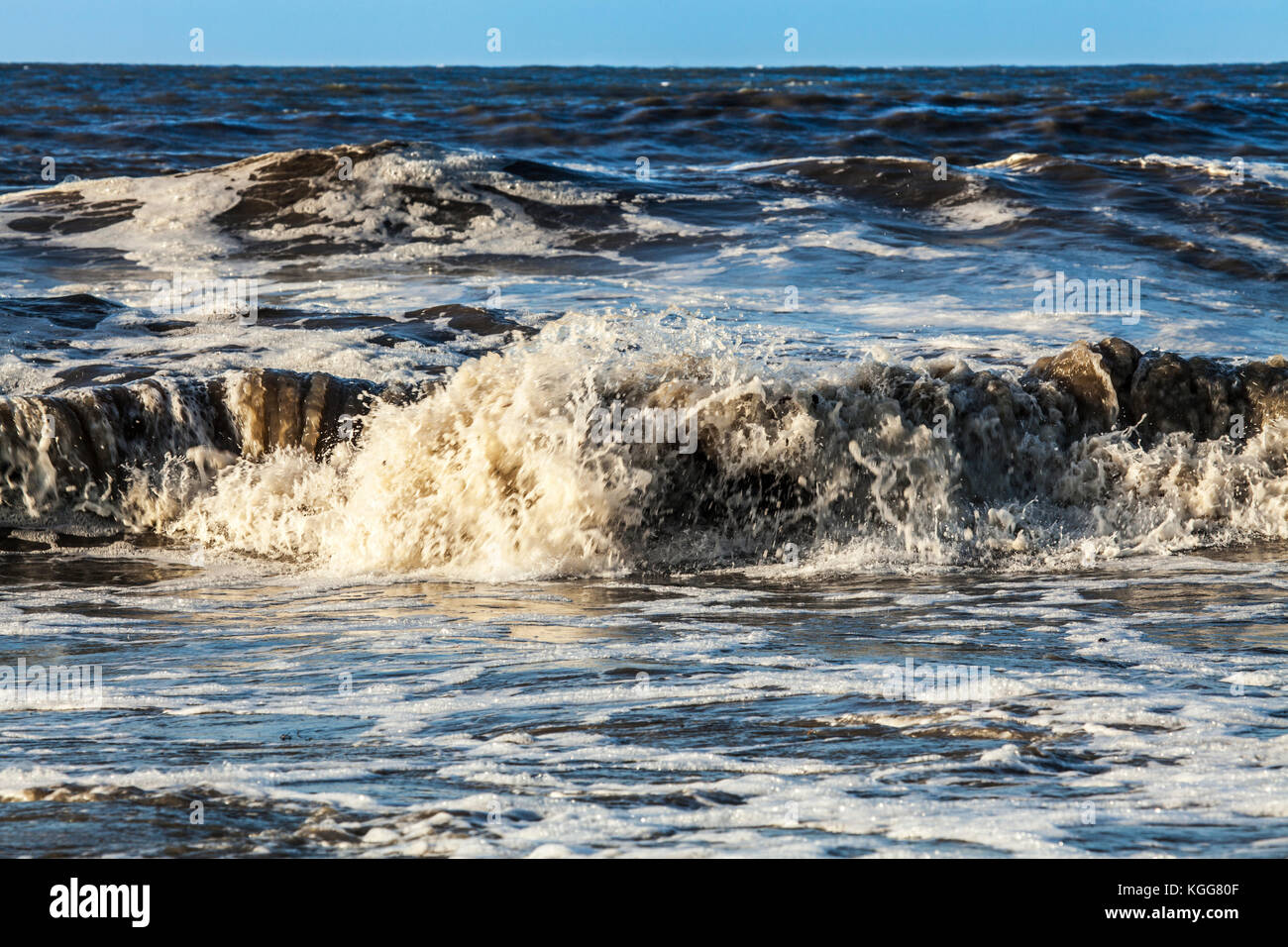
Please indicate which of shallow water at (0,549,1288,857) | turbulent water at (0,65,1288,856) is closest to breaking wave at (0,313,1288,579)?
turbulent water at (0,65,1288,856)

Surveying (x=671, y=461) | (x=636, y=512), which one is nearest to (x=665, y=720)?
(x=636, y=512)

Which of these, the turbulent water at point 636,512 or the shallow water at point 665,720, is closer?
the shallow water at point 665,720

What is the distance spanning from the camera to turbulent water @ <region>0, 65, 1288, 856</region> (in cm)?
353

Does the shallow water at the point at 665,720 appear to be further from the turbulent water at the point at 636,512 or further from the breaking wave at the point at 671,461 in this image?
the breaking wave at the point at 671,461

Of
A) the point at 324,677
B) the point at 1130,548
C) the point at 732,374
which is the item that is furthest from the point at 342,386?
the point at 1130,548

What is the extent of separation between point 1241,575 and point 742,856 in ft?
14.2

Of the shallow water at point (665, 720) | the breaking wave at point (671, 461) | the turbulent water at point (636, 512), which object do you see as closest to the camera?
the shallow water at point (665, 720)

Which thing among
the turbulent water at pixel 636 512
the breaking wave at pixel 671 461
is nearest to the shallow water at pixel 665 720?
the turbulent water at pixel 636 512

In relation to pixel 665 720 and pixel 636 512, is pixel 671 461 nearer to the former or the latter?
pixel 636 512

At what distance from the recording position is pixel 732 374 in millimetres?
8055

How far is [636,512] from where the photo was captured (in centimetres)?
741

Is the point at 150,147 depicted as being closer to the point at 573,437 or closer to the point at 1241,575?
the point at 573,437

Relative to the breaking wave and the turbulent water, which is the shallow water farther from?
the breaking wave

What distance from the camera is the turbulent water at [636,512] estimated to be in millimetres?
3529
